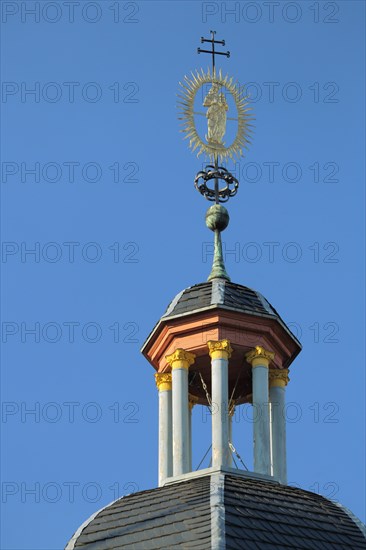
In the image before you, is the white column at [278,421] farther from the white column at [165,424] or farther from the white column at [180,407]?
the white column at [165,424]

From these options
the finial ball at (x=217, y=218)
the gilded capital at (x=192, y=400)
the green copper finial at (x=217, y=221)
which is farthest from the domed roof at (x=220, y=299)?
the gilded capital at (x=192, y=400)

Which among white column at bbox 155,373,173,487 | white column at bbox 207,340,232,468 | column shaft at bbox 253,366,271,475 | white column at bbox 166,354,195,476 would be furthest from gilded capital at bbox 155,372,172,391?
column shaft at bbox 253,366,271,475

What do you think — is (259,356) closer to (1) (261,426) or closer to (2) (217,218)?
(1) (261,426)

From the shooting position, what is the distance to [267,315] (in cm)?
4509

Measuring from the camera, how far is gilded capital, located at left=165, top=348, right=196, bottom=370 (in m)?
45.0

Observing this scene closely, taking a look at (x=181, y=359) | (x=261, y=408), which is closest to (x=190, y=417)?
(x=181, y=359)

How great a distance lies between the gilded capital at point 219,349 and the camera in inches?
1753

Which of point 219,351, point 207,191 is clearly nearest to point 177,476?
point 219,351

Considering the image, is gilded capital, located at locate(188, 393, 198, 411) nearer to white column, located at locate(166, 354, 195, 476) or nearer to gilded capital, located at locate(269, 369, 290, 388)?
white column, located at locate(166, 354, 195, 476)

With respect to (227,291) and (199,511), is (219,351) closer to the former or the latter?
(227,291)

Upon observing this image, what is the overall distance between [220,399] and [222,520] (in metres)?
4.65

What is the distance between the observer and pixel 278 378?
151 ft

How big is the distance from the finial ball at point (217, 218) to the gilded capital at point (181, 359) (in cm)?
327

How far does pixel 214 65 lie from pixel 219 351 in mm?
6848
